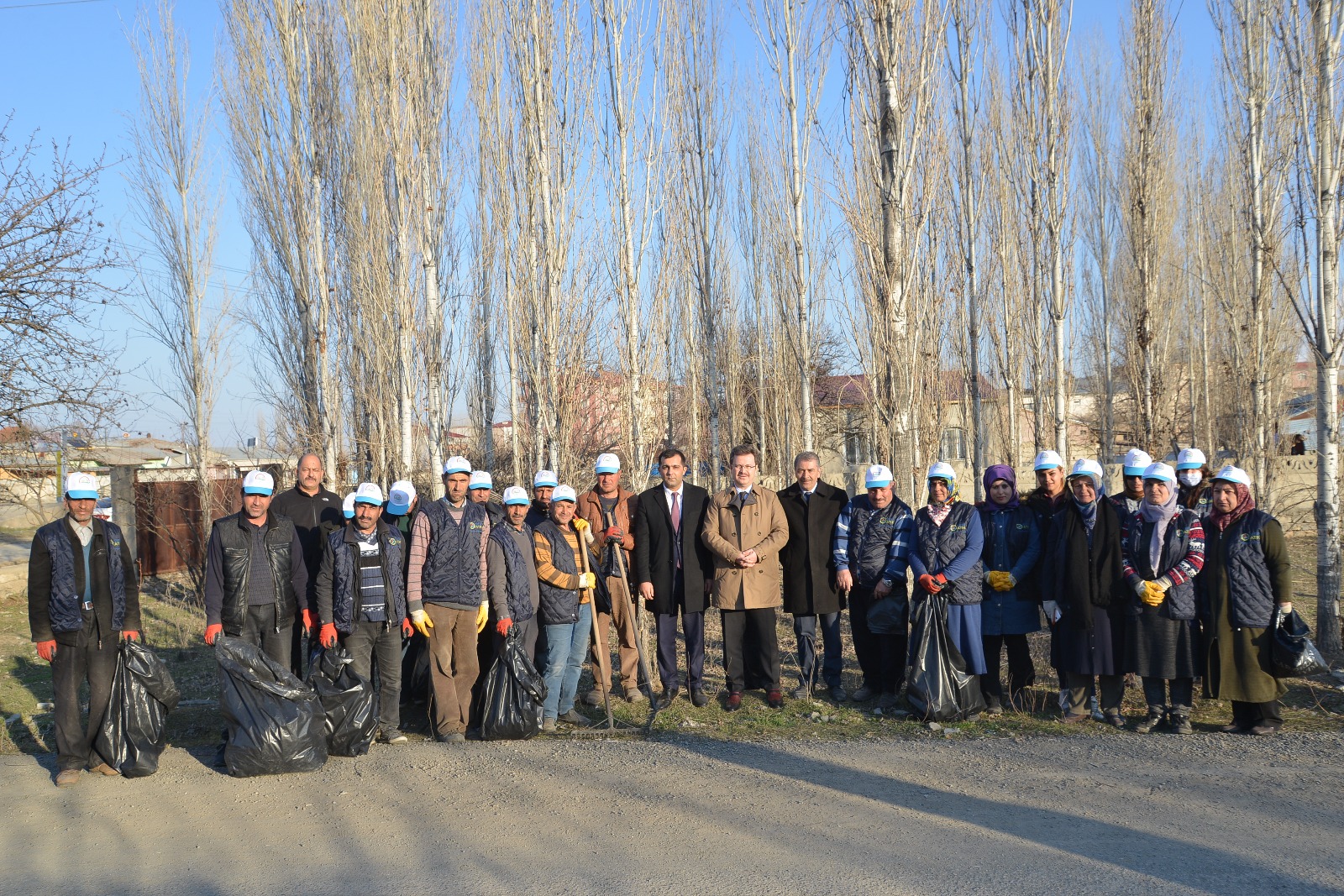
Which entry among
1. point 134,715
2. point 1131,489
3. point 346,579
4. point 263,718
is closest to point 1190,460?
point 1131,489

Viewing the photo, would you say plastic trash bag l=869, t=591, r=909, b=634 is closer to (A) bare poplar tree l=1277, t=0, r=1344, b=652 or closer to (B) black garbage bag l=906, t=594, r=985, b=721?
(B) black garbage bag l=906, t=594, r=985, b=721

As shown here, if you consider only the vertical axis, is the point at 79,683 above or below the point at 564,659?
above

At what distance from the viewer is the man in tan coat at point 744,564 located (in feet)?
23.7

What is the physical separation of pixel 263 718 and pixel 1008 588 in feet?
15.7

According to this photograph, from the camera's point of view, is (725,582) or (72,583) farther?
(725,582)

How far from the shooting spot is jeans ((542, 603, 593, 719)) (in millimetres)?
6832

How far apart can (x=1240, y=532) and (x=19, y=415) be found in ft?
29.2

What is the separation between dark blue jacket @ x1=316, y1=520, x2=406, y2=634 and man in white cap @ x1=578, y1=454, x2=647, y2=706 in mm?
1521

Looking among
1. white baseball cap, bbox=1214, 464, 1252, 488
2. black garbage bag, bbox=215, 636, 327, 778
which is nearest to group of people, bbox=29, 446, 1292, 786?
white baseball cap, bbox=1214, 464, 1252, 488

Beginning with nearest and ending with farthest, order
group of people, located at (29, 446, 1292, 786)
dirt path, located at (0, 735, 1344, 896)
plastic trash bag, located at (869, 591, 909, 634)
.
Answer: dirt path, located at (0, 735, 1344, 896), group of people, located at (29, 446, 1292, 786), plastic trash bag, located at (869, 591, 909, 634)

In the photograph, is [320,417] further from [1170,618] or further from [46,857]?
[1170,618]

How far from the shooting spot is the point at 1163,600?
20.3 feet

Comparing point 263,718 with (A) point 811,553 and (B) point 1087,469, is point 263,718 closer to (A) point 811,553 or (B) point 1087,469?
(A) point 811,553

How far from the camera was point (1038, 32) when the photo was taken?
40.8 ft
